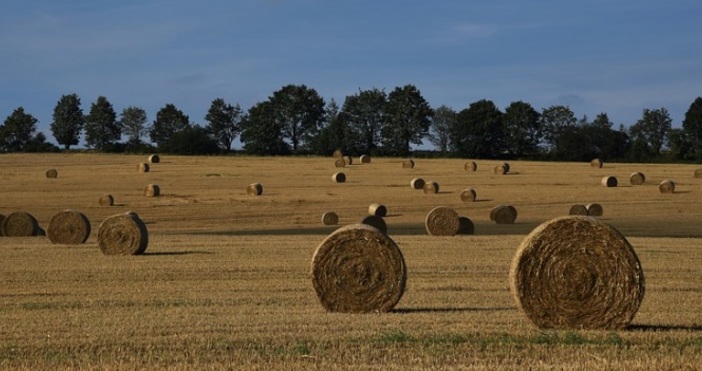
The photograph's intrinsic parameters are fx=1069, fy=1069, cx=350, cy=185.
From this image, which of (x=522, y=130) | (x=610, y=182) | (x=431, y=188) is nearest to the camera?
(x=431, y=188)

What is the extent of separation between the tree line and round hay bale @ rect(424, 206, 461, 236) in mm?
50771

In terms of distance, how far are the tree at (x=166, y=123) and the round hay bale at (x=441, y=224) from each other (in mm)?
73582

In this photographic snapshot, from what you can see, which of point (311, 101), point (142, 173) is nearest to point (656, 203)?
point (142, 173)

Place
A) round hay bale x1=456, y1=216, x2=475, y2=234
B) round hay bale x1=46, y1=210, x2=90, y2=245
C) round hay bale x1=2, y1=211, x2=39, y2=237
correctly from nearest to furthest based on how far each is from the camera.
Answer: round hay bale x1=46, y1=210, x2=90, y2=245, round hay bale x1=2, y1=211, x2=39, y2=237, round hay bale x1=456, y1=216, x2=475, y2=234

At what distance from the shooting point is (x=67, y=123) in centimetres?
10406

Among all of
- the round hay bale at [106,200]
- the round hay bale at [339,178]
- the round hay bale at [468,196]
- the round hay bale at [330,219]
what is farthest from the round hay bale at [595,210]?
the round hay bale at [106,200]

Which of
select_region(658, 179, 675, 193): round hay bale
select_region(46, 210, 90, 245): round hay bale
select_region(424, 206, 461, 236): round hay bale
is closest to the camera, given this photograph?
select_region(46, 210, 90, 245): round hay bale

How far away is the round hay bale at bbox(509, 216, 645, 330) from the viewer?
1201cm

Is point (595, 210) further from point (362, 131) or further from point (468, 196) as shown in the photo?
point (362, 131)

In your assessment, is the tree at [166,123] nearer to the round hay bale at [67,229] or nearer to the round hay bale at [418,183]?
the round hay bale at [418,183]

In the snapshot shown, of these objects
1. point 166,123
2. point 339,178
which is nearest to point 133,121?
point 166,123

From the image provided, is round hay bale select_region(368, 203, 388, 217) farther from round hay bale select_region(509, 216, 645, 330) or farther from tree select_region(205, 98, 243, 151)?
tree select_region(205, 98, 243, 151)

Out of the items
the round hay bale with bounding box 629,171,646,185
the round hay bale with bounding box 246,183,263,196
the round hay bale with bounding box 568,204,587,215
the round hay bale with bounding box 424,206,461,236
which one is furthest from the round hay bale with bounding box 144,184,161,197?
the round hay bale with bounding box 629,171,646,185

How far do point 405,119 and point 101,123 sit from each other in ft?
96.0
